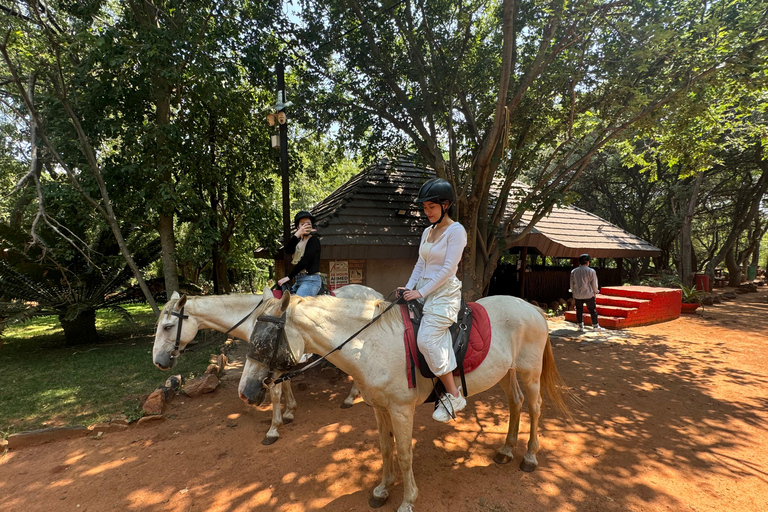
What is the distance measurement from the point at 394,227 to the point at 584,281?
483 centimetres

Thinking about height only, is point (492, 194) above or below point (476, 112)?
below

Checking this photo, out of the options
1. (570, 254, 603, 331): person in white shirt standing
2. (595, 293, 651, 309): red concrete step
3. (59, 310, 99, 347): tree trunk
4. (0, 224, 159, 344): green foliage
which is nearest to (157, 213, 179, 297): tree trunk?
(0, 224, 159, 344): green foliage

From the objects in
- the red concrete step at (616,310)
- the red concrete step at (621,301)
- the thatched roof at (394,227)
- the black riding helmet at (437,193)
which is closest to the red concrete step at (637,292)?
the red concrete step at (621,301)

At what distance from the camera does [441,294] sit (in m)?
2.64

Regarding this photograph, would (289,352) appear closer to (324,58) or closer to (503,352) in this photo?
(503,352)

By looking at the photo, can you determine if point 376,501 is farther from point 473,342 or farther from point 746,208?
point 746,208

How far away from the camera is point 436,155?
6.77 m

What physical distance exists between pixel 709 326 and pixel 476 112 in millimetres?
8652

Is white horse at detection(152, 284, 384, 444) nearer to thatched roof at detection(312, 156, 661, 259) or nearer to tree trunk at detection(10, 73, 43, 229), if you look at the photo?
tree trunk at detection(10, 73, 43, 229)

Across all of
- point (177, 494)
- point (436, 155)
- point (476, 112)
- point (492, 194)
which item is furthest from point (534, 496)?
point (492, 194)

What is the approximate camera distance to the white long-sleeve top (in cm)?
254

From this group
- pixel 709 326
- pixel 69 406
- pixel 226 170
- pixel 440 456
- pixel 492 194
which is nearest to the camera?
pixel 440 456

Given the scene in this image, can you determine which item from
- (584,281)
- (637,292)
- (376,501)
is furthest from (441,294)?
(637,292)

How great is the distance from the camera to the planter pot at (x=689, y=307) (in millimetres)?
10641
